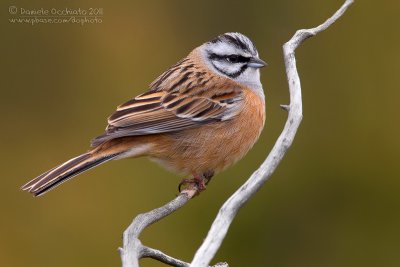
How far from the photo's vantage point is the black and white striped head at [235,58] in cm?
687

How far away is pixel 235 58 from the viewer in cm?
695

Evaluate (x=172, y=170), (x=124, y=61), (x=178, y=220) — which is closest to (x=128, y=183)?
(x=178, y=220)

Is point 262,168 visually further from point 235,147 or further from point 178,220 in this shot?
point 178,220

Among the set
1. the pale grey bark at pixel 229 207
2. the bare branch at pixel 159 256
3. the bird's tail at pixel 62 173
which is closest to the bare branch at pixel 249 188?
the pale grey bark at pixel 229 207

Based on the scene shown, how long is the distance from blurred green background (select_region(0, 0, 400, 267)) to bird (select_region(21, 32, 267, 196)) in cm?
178

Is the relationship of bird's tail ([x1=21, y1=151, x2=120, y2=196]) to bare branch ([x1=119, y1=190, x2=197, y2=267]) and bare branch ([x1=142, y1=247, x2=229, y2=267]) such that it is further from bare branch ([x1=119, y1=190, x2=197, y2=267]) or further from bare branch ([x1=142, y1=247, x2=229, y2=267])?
bare branch ([x1=142, y1=247, x2=229, y2=267])

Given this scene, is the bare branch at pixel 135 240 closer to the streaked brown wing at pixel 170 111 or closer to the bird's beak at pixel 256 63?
the streaked brown wing at pixel 170 111

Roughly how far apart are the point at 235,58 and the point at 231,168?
1.94 metres

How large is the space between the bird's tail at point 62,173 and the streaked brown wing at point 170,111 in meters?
0.18

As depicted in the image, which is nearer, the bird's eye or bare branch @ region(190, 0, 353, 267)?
bare branch @ region(190, 0, 353, 267)

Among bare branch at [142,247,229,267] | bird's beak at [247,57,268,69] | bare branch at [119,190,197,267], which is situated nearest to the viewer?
bare branch at [119,190,197,267]

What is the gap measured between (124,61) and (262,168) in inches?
193

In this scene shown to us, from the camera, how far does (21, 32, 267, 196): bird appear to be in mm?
6375

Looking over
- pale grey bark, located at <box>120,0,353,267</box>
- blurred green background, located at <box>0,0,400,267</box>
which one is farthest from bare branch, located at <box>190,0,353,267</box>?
blurred green background, located at <box>0,0,400,267</box>
